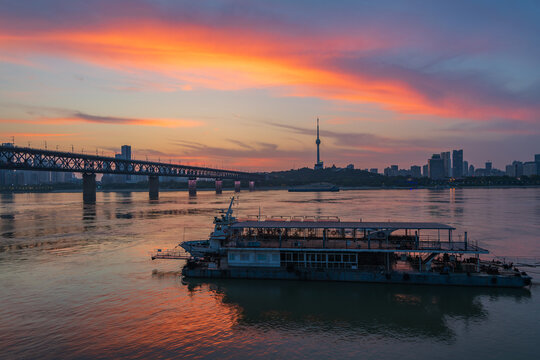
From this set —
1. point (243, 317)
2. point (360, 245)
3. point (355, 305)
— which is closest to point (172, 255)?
point (243, 317)

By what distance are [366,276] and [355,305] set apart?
5568 mm

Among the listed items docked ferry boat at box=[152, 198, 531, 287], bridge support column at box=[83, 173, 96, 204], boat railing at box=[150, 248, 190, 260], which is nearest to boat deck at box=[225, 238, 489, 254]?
docked ferry boat at box=[152, 198, 531, 287]

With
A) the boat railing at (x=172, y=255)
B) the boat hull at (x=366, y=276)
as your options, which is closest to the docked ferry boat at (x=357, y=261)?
the boat hull at (x=366, y=276)

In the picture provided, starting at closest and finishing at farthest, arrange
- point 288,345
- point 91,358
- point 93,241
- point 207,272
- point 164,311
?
point 91,358, point 288,345, point 164,311, point 207,272, point 93,241

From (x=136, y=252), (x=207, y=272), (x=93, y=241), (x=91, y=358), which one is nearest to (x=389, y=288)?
(x=207, y=272)

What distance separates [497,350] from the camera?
25391 mm

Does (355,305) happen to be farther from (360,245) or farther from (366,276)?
(360,245)

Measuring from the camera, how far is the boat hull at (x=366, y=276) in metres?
36.5

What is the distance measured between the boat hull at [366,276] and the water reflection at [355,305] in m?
0.57

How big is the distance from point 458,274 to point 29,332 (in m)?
38.5

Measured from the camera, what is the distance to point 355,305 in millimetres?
33156

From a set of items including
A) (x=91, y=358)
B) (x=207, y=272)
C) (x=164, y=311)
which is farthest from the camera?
(x=207, y=272)

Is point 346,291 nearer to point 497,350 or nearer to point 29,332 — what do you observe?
point 497,350

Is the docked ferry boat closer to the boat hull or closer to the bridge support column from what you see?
the boat hull
